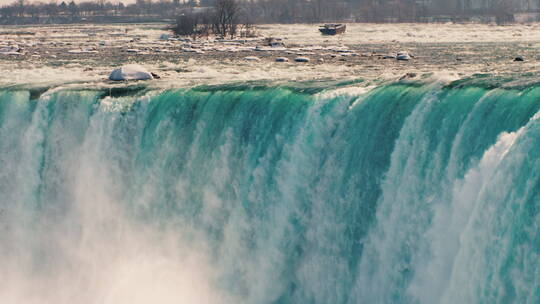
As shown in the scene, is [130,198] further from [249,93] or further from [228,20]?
[228,20]

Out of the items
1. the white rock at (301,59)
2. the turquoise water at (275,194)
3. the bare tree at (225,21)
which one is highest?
the bare tree at (225,21)

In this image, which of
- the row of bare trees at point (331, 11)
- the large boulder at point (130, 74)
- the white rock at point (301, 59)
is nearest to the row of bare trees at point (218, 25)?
the row of bare trees at point (331, 11)

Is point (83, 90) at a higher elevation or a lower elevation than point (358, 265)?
higher

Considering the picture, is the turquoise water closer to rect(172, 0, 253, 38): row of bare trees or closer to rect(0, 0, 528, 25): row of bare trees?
rect(172, 0, 253, 38): row of bare trees

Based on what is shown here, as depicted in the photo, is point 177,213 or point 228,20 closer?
point 177,213

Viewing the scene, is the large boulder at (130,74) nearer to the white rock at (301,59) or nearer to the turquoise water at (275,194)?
the turquoise water at (275,194)

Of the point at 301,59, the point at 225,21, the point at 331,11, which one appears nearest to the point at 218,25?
the point at 225,21

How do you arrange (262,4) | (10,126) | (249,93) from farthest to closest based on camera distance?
(262,4) < (10,126) < (249,93)

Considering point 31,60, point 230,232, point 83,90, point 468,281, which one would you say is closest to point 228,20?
point 31,60

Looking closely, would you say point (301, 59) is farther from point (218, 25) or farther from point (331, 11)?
point (331, 11)
